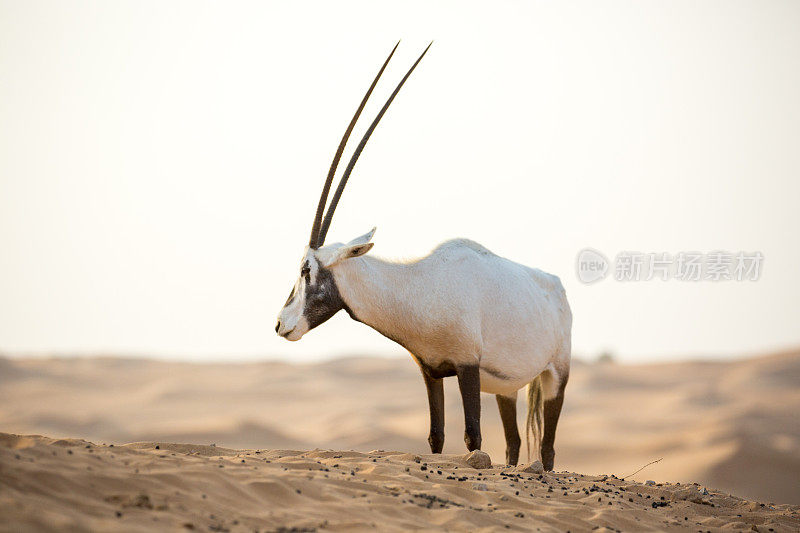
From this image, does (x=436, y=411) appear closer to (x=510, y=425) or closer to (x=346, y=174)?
(x=510, y=425)

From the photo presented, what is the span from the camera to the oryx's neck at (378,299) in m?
7.29

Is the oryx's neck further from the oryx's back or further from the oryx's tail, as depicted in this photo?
→ the oryx's tail

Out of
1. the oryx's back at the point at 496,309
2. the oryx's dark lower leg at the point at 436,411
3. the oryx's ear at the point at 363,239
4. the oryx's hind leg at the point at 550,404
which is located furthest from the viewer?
the oryx's hind leg at the point at 550,404

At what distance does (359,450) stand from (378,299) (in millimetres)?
12138

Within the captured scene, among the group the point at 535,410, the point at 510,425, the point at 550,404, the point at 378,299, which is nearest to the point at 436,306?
the point at 378,299

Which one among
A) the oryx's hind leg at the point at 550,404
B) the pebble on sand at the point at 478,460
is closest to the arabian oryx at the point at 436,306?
the pebble on sand at the point at 478,460

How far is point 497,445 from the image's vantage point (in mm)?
28719

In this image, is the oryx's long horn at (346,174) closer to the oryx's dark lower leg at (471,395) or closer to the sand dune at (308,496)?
the oryx's dark lower leg at (471,395)

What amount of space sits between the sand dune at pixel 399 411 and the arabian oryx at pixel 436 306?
1524 cm

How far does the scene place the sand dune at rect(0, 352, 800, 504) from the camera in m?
24.6

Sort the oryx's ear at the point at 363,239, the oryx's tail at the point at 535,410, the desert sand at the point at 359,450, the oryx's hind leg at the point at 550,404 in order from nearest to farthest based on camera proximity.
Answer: the desert sand at the point at 359,450, the oryx's ear at the point at 363,239, the oryx's hind leg at the point at 550,404, the oryx's tail at the point at 535,410

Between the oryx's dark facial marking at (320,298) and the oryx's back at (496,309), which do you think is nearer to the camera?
the oryx's dark facial marking at (320,298)

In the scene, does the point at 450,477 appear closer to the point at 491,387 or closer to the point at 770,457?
the point at 491,387

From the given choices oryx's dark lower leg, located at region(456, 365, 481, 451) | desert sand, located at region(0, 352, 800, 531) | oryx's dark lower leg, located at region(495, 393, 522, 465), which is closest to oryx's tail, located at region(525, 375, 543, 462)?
oryx's dark lower leg, located at region(495, 393, 522, 465)
